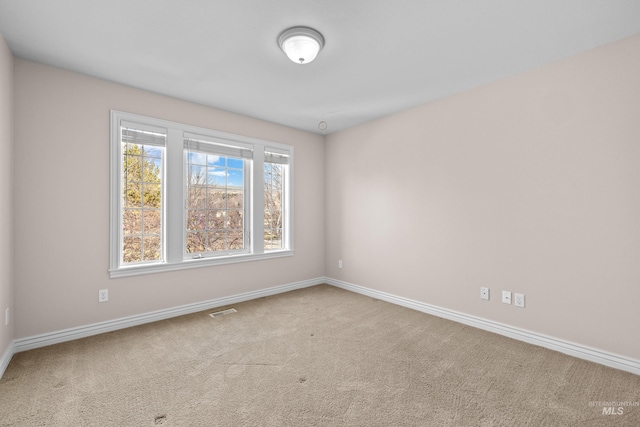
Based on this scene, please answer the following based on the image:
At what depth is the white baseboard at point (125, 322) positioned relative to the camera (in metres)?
2.61

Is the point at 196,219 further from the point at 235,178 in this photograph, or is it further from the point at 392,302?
the point at 392,302

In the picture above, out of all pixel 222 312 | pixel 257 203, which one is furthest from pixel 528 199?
pixel 222 312

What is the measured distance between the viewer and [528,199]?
277 centimetres

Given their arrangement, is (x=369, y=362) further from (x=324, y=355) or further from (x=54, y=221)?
(x=54, y=221)

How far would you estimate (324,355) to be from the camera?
2.52 metres

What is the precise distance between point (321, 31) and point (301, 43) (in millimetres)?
169

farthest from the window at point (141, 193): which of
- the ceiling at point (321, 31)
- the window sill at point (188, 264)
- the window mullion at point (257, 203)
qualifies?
the window mullion at point (257, 203)

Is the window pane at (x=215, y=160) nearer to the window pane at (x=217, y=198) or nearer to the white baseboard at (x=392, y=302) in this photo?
the window pane at (x=217, y=198)

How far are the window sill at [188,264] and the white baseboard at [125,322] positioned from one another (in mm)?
455

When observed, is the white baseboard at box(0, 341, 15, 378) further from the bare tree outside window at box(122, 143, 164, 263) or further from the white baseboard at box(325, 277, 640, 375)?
the white baseboard at box(325, 277, 640, 375)

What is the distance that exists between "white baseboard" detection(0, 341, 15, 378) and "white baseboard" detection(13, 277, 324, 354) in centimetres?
2

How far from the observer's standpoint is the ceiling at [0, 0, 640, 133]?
1.96 m

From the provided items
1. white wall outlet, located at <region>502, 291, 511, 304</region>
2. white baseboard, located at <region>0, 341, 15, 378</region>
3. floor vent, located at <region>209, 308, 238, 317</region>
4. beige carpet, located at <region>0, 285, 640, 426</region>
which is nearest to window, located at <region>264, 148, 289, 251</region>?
floor vent, located at <region>209, 308, 238, 317</region>

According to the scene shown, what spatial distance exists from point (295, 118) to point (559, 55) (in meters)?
2.90
